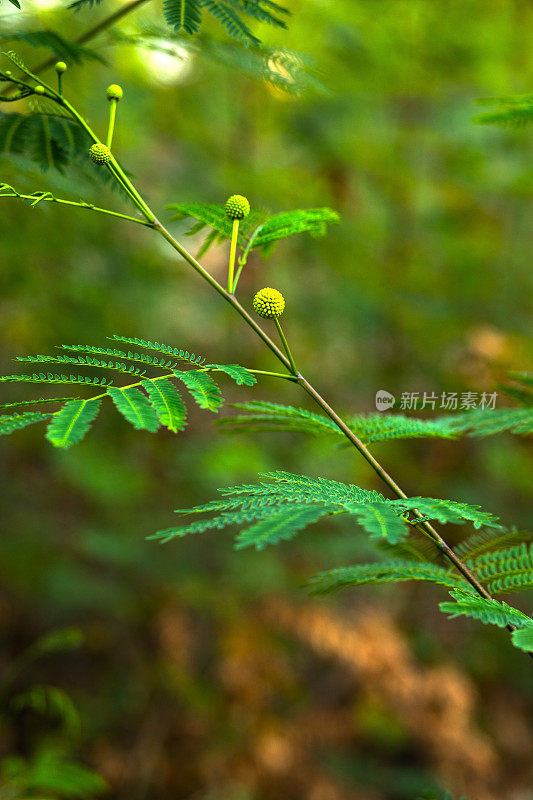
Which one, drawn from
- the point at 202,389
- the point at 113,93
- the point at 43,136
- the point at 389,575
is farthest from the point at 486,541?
the point at 43,136

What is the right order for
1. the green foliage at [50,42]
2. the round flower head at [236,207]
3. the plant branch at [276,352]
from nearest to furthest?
the plant branch at [276,352]
the round flower head at [236,207]
the green foliage at [50,42]

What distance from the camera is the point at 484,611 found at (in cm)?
69

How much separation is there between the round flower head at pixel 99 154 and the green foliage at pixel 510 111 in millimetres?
778

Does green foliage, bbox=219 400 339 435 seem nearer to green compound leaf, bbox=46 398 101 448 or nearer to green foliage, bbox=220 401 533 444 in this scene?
green foliage, bbox=220 401 533 444

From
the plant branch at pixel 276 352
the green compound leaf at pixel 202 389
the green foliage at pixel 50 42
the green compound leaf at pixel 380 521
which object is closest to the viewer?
the green compound leaf at pixel 380 521

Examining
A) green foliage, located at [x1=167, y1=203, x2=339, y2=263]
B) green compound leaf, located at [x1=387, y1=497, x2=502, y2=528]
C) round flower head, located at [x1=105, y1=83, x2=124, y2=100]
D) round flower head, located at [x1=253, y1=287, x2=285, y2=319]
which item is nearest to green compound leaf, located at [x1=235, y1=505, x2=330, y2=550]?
green compound leaf, located at [x1=387, y1=497, x2=502, y2=528]

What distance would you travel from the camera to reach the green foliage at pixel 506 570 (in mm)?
912

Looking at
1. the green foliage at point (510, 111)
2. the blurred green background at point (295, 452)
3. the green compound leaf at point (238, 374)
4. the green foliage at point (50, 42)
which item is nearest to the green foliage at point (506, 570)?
the green compound leaf at point (238, 374)

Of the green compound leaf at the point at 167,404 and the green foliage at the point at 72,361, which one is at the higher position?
the green foliage at the point at 72,361

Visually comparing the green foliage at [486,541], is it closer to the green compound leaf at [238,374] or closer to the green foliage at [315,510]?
the green foliage at [315,510]

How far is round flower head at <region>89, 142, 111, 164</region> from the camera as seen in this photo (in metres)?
0.84

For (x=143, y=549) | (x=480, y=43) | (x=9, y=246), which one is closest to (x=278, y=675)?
(x=143, y=549)

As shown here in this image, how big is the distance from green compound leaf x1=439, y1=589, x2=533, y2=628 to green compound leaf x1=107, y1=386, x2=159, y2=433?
15.8 inches

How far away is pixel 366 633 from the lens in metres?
3.70
